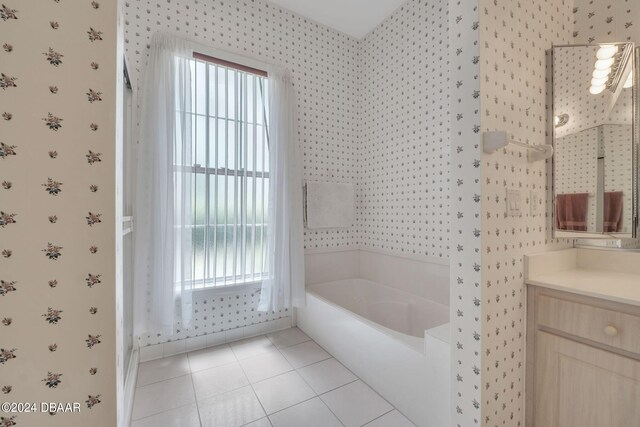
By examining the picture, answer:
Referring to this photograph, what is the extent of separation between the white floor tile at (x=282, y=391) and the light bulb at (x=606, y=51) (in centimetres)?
246

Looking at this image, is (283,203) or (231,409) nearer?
(231,409)

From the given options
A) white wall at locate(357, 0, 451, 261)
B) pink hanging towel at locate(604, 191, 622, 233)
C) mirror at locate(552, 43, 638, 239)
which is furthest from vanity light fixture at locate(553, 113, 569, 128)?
white wall at locate(357, 0, 451, 261)

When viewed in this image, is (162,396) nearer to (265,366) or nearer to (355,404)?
(265,366)

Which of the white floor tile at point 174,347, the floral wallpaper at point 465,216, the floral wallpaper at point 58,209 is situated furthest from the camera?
the white floor tile at point 174,347

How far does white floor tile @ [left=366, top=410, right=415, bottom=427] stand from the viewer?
4.56 ft

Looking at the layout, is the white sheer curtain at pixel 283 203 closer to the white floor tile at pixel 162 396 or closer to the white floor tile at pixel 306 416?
the white floor tile at pixel 162 396

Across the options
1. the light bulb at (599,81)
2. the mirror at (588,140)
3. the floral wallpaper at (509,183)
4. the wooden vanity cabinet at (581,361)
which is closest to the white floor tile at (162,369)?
the floral wallpaper at (509,183)

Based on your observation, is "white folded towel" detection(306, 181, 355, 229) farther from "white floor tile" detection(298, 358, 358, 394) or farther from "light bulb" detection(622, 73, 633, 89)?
"light bulb" detection(622, 73, 633, 89)

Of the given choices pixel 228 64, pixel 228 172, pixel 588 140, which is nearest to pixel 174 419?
pixel 228 172

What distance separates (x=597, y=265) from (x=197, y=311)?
105 inches

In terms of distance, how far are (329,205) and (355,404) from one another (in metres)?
1.68

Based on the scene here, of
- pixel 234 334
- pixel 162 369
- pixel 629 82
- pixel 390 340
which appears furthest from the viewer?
pixel 234 334

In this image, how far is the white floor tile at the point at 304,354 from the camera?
1976mm

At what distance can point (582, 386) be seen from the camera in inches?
38.5
